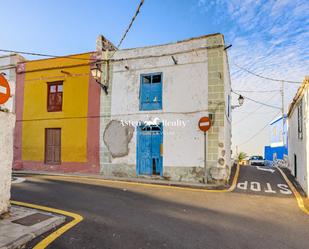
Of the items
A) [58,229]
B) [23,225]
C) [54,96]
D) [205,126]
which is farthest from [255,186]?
[54,96]

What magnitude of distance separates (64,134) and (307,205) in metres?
12.2

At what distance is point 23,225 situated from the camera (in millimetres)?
4293

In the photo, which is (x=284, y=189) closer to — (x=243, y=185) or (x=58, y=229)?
(x=243, y=185)

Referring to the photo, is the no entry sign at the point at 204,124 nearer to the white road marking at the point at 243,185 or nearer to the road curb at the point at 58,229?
the white road marking at the point at 243,185

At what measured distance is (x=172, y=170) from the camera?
1118cm

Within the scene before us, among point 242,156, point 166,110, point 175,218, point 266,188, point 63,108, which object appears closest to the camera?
point 175,218

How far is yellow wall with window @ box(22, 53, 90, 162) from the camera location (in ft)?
44.1

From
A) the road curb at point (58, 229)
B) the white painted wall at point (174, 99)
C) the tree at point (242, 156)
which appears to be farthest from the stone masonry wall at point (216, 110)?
the tree at point (242, 156)

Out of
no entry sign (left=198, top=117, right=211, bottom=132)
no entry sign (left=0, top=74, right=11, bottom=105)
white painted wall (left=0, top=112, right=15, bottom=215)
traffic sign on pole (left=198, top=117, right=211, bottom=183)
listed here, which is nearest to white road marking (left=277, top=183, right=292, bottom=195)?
traffic sign on pole (left=198, top=117, right=211, bottom=183)

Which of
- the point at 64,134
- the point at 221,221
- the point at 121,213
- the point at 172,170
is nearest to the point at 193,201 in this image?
the point at 221,221

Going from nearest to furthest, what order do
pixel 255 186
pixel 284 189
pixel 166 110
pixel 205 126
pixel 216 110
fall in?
pixel 284 189 → pixel 255 186 → pixel 205 126 → pixel 216 110 → pixel 166 110

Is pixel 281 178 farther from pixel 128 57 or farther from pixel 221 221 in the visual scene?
pixel 128 57

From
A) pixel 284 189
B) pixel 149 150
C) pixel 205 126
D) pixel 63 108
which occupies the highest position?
pixel 63 108

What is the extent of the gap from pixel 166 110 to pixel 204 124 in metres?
2.15
